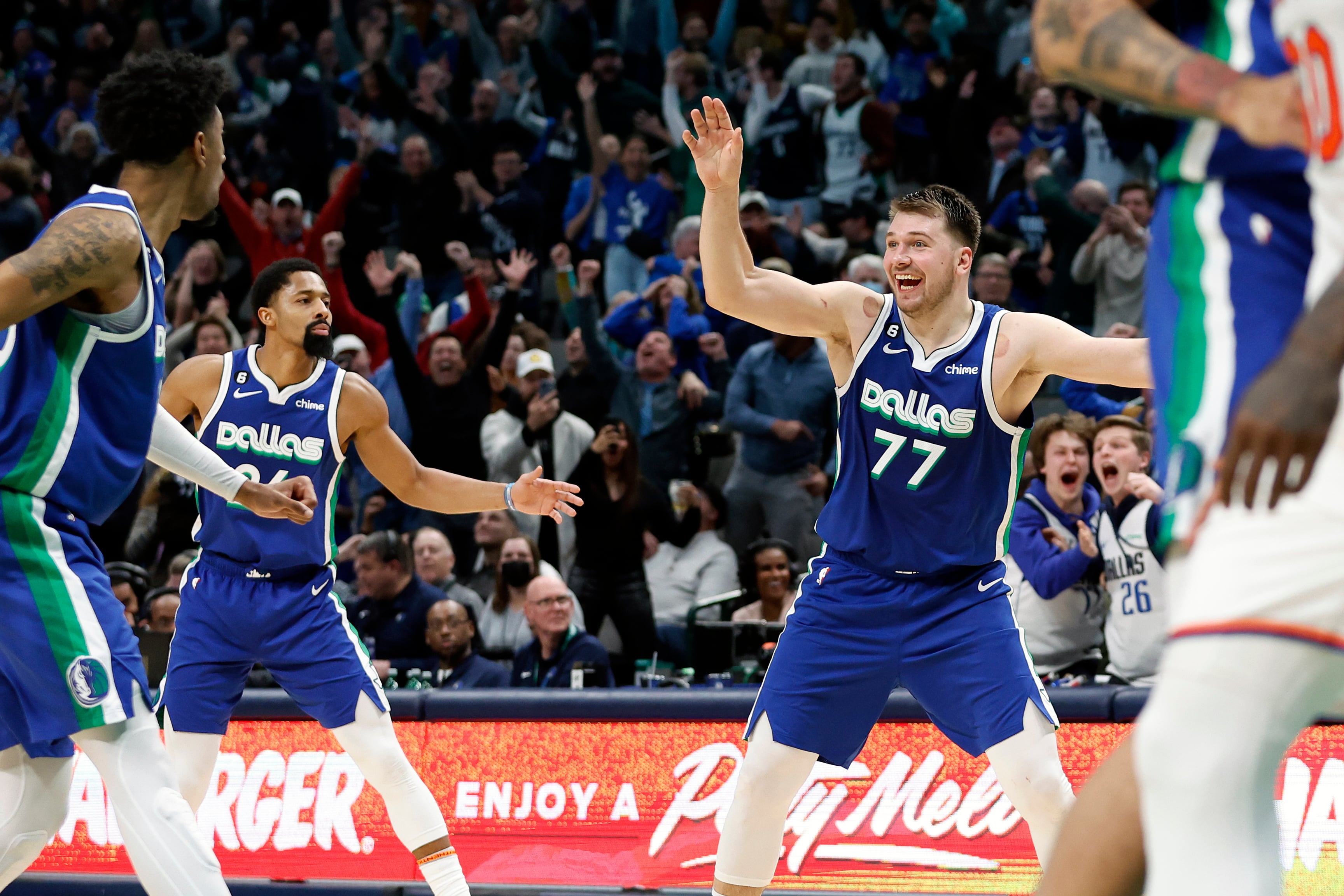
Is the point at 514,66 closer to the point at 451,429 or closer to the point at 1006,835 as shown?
the point at 451,429

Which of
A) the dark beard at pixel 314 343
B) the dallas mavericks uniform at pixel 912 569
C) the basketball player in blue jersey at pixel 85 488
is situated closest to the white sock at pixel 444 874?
the dallas mavericks uniform at pixel 912 569

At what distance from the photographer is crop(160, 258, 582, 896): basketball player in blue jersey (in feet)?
18.4

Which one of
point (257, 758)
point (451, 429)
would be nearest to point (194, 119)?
point (257, 758)

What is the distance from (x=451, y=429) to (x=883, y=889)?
227 inches

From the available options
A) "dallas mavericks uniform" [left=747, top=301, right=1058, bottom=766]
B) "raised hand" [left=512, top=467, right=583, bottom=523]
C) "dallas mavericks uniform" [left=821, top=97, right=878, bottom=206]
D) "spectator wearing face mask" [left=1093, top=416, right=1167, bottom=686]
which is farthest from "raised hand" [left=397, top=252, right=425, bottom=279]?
"dallas mavericks uniform" [left=747, top=301, right=1058, bottom=766]

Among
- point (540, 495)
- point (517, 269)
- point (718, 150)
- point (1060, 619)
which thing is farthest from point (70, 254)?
point (517, 269)

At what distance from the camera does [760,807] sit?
175 inches

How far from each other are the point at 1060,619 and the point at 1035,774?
288 centimetres

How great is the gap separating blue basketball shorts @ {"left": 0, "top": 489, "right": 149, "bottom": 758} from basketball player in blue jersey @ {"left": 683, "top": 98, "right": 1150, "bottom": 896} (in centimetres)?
188

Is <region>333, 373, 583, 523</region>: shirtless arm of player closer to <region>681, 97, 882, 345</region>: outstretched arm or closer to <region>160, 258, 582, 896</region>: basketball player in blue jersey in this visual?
<region>160, 258, 582, 896</region>: basketball player in blue jersey

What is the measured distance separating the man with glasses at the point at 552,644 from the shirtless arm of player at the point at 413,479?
2007 mm

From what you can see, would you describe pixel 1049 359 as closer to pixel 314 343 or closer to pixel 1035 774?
pixel 1035 774

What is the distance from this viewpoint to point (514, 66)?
582 inches

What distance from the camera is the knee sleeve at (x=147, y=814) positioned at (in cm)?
357
